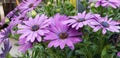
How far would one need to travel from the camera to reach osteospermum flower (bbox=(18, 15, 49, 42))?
2.00 feet

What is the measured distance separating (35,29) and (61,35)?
0.19 ft

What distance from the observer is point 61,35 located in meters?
0.63

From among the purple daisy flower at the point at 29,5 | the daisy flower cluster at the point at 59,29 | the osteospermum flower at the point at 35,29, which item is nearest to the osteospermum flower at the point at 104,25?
the daisy flower cluster at the point at 59,29

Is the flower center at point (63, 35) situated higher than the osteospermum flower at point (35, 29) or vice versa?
→ the osteospermum flower at point (35, 29)

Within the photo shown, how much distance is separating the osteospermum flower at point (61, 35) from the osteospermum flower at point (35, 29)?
15mm

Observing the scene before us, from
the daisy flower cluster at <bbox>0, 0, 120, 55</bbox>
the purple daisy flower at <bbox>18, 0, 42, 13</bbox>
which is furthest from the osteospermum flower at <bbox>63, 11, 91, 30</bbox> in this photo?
the purple daisy flower at <bbox>18, 0, 42, 13</bbox>

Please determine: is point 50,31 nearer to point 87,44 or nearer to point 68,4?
point 87,44

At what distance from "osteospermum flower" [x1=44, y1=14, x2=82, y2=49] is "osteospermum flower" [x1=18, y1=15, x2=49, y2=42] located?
1 centimetres

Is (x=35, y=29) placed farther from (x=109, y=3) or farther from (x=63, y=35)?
(x=109, y=3)

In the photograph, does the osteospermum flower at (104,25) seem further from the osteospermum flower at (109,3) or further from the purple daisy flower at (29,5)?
the purple daisy flower at (29,5)

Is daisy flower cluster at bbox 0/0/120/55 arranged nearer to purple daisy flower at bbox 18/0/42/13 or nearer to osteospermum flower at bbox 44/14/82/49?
osteospermum flower at bbox 44/14/82/49

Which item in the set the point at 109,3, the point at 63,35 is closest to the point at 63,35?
the point at 63,35

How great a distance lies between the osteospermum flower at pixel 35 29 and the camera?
2.00ft

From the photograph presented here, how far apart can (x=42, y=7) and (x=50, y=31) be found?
0.87ft
